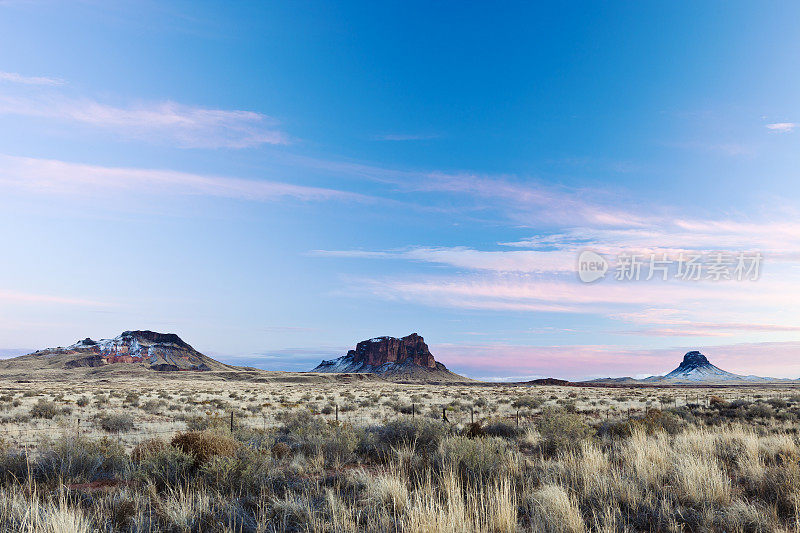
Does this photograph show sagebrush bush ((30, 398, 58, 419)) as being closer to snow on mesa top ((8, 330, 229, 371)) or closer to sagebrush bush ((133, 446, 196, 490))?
sagebrush bush ((133, 446, 196, 490))

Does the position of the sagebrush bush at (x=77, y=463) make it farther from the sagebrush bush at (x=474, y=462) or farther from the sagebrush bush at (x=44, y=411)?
the sagebrush bush at (x=44, y=411)

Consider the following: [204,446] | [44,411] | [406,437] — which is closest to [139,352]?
[44,411]

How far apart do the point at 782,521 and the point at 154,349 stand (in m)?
203

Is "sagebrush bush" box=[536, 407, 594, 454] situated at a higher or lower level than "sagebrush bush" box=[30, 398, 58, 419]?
higher

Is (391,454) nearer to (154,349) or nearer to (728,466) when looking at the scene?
(728,466)

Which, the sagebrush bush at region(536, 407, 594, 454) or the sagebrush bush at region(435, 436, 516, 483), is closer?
the sagebrush bush at region(435, 436, 516, 483)

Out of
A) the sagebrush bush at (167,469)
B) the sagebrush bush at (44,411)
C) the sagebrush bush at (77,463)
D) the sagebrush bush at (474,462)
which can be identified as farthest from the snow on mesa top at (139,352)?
the sagebrush bush at (474,462)

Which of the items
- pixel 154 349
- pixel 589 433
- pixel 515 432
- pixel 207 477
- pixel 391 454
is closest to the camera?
pixel 207 477

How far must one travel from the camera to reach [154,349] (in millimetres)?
182500

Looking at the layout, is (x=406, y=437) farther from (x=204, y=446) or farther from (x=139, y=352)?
(x=139, y=352)

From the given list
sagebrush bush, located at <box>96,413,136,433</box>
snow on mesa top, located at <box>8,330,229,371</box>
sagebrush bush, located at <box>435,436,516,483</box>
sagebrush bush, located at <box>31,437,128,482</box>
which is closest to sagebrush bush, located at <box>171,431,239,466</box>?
sagebrush bush, located at <box>31,437,128,482</box>

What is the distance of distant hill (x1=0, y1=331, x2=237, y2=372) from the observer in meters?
141

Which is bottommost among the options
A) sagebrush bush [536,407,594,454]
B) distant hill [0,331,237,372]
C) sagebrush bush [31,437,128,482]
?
distant hill [0,331,237,372]

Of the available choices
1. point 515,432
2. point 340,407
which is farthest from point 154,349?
point 515,432
